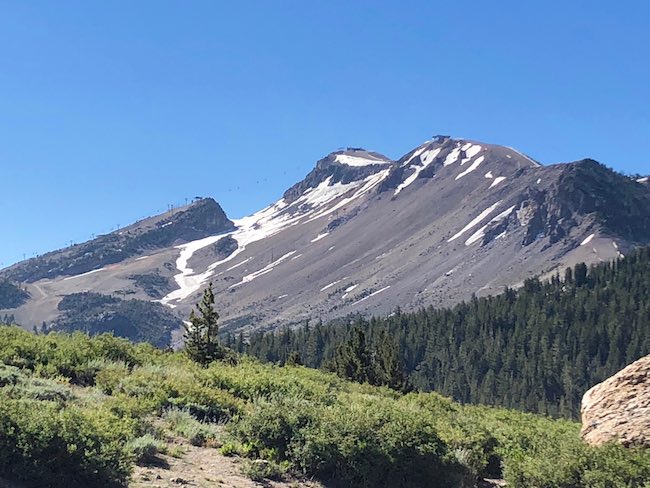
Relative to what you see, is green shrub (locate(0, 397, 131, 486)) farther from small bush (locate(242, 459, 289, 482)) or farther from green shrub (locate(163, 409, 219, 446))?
green shrub (locate(163, 409, 219, 446))

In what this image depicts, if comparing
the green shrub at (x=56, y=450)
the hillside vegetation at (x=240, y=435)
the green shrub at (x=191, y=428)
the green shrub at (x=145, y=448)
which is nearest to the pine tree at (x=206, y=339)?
the hillside vegetation at (x=240, y=435)

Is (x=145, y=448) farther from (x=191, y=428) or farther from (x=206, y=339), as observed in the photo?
(x=206, y=339)

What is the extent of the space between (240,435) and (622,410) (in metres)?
7.44

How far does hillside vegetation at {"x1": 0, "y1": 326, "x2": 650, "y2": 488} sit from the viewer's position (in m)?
8.57

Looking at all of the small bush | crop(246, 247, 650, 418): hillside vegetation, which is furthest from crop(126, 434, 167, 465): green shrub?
crop(246, 247, 650, 418): hillside vegetation

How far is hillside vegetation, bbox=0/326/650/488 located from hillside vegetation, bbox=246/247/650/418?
335 feet

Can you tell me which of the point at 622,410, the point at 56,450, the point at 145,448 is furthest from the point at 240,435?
the point at 622,410

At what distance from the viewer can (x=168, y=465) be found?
9969 millimetres

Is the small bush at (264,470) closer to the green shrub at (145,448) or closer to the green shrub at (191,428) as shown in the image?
the green shrub at (191,428)

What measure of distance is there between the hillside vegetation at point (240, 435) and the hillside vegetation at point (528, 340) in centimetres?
10205

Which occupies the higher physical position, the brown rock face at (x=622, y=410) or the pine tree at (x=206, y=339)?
the pine tree at (x=206, y=339)

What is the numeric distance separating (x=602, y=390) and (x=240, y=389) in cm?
837

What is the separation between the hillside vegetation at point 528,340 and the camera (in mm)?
128875

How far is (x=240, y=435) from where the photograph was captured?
1158 cm
